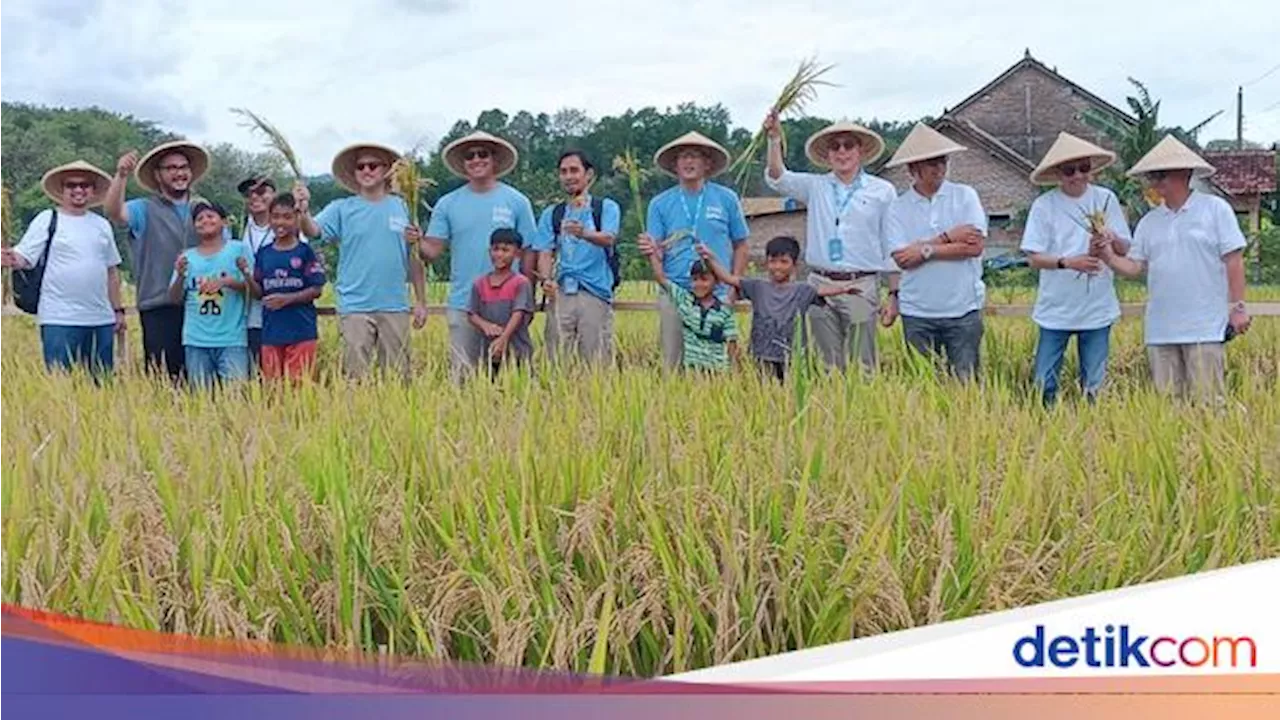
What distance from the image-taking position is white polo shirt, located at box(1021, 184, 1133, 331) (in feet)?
15.1

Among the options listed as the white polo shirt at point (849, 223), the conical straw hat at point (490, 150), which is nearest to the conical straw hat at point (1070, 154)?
the white polo shirt at point (849, 223)

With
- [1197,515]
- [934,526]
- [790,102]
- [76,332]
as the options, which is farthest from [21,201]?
[1197,515]

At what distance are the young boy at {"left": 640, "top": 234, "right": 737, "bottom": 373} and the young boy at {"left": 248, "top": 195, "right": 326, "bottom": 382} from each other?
1.37 meters

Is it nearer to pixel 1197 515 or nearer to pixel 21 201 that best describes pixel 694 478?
pixel 1197 515

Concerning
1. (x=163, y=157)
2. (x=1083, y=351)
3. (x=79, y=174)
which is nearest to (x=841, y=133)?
(x=1083, y=351)

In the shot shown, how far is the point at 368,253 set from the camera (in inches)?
197

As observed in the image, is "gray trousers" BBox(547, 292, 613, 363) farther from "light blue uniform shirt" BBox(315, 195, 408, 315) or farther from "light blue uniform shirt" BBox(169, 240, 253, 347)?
"light blue uniform shirt" BBox(169, 240, 253, 347)

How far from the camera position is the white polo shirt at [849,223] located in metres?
4.86

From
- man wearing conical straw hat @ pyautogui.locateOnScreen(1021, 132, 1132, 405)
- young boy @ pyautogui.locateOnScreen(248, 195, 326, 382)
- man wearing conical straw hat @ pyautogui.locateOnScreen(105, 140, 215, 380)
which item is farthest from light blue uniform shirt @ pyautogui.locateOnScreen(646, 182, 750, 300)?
man wearing conical straw hat @ pyautogui.locateOnScreen(105, 140, 215, 380)

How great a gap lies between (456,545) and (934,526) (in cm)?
79

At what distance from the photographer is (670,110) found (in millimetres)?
2346

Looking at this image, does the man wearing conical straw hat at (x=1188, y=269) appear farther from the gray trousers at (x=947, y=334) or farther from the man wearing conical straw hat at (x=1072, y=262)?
the gray trousers at (x=947, y=334)

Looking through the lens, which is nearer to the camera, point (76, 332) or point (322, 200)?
point (76, 332)

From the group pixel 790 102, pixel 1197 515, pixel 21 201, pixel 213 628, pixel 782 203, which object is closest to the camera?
pixel 213 628
